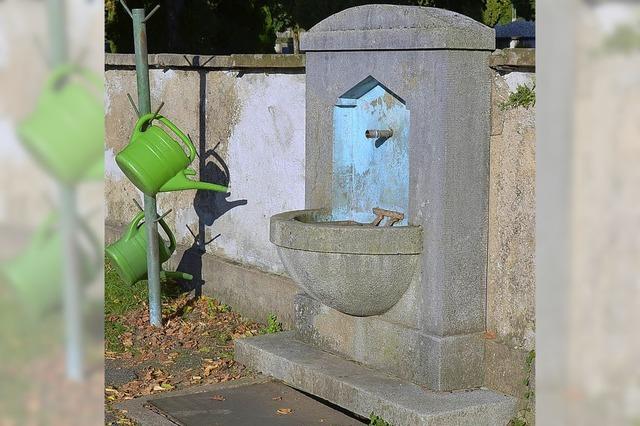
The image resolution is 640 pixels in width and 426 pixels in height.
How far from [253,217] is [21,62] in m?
5.60

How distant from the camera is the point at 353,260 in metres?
4.16

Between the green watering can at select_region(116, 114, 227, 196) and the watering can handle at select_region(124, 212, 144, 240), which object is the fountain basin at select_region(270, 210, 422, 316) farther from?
the watering can handle at select_region(124, 212, 144, 240)

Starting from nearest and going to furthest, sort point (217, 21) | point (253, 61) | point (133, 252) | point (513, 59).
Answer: point (513, 59), point (253, 61), point (133, 252), point (217, 21)

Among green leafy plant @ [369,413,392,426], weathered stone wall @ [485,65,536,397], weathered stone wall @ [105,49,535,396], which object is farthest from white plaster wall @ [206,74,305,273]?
green leafy plant @ [369,413,392,426]

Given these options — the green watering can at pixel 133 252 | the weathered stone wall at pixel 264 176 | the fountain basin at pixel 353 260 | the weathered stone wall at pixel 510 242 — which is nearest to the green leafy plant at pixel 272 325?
the weathered stone wall at pixel 264 176

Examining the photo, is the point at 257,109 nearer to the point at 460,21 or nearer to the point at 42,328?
the point at 460,21

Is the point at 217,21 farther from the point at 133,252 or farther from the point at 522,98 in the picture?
the point at 522,98

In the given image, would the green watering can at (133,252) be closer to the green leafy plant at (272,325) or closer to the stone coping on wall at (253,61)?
the green leafy plant at (272,325)

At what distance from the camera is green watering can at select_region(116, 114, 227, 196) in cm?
561

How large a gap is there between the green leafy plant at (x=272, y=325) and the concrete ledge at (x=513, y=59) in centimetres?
235

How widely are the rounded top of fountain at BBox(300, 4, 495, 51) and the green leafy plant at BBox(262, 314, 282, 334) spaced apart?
1.85 meters

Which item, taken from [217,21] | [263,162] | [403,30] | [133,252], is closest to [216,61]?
[263,162]

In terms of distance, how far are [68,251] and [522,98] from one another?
3.59 metres

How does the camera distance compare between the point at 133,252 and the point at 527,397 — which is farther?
the point at 133,252
